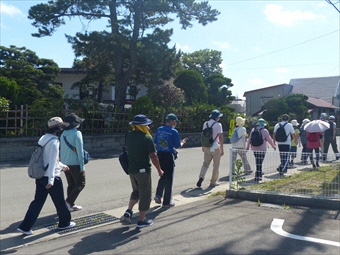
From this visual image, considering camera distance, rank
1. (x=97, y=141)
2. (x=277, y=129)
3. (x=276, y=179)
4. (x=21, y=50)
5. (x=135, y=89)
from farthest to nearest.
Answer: (x=135, y=89), (x=21, y=50), (x=97, y=141), (x=277, y=129), (x=276, y=179)

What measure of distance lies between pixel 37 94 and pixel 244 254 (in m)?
17.2

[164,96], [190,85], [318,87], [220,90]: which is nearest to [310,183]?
[164,96]

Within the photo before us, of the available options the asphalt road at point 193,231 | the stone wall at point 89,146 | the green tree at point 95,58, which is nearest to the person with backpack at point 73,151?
the asphalt road at point 193,231

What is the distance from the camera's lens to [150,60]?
20.5 meters

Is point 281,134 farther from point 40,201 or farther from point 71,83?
point 71,83

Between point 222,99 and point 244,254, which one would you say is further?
point 222,99

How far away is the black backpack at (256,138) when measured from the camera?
9789 millimetres

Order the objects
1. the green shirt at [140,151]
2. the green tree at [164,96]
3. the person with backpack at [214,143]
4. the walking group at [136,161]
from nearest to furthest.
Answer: the walking group at [136,161] < the green shirt at [140,151] < the person with backpack at [214,143] < the green tree at [164,96]

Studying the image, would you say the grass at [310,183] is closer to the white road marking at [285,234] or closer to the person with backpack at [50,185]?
the white road marking at [285,234]

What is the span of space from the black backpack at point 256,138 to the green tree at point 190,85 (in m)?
17.2

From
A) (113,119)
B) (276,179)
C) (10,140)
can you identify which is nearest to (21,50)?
(113,119)

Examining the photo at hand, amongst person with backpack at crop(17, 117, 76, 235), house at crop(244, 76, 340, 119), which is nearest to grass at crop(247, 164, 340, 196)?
person with backpack at crop(17, 117, 76, 235)

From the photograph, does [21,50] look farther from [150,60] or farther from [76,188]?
[76,188]

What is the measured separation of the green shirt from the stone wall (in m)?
9.90
